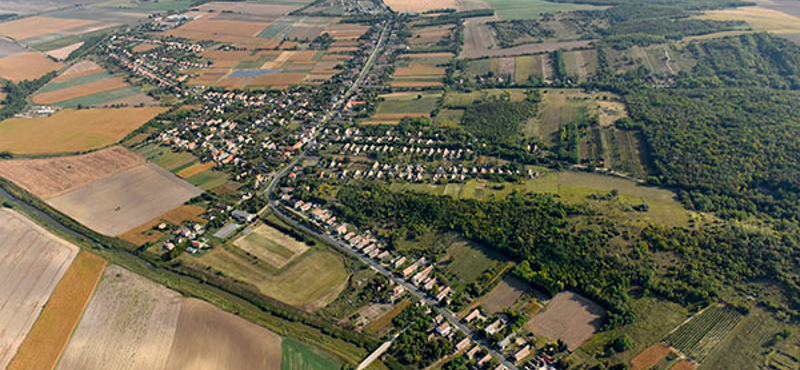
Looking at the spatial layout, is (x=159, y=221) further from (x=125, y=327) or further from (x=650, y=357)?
(x=650, y=357)

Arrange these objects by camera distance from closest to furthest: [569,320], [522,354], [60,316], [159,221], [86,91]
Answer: [522,354] < [569,320] < [60,316] < [159,221] < [86,91]

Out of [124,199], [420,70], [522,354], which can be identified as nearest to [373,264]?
[522,354]

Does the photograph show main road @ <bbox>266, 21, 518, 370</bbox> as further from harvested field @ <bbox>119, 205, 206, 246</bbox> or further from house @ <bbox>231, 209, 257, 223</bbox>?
harvested field @ <bbox>119, 205, 206, 246</bbox>

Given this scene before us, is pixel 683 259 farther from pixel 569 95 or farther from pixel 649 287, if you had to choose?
pixel 569 95

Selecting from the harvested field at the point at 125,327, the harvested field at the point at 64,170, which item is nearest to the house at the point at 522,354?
the harvested field at the point at 125,327

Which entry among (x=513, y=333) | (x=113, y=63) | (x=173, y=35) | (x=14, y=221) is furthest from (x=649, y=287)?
(x=173, y=35)

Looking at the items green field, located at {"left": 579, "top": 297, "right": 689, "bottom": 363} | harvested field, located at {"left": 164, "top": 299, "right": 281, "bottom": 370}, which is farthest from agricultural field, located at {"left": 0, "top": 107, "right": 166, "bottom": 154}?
green field, located at {"left": 579, "top": 297, "right": 689, "bottom": 363}
